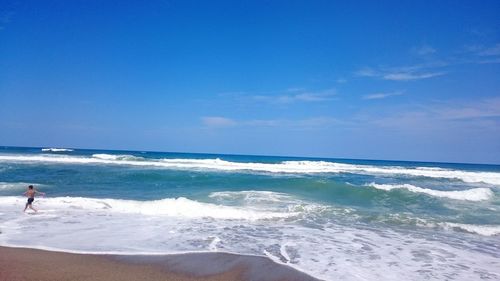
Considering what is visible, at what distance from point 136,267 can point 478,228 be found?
9.56 m

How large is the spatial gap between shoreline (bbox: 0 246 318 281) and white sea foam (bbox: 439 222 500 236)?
685cm

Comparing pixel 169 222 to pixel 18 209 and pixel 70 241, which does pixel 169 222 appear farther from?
pixel 18 209

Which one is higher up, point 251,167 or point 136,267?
point 251,167

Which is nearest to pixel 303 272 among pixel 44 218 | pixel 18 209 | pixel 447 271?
pixel 447 271

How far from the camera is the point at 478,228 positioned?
10203mm

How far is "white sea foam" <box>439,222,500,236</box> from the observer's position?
9828mm

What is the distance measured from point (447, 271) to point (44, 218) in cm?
940

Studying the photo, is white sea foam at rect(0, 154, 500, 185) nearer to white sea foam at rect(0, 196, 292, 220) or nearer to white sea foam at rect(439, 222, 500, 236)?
white sea foam at rect(0, 196, 292, 220)

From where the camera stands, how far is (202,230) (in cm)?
869

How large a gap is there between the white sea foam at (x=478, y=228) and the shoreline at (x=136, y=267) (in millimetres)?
6849

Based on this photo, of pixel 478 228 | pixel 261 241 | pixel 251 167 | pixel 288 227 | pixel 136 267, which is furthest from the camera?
pixel 251 167

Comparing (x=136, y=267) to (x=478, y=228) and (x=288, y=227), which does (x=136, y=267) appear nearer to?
(x=288, y=227)

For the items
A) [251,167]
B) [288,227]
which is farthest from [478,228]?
[251,167]

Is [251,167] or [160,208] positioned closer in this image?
[160,208]
